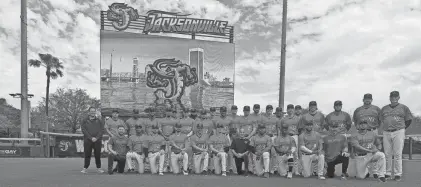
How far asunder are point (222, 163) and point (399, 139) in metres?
4.40

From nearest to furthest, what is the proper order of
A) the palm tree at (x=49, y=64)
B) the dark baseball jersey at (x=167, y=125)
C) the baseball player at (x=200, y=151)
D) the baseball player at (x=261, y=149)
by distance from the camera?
the baseball player at (x=261, y=149), the baseball player at (x=200, y=151), the dark baseball jersey at (x=167, y=125), the palm tree at (x=49, y=64)

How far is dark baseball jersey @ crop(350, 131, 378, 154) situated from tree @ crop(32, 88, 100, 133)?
137 feet

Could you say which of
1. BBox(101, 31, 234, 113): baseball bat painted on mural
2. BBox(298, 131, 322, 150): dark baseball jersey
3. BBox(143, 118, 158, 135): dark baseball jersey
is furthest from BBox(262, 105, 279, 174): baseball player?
BBox(101, 31, 234, 113): baseball bat painted on mural

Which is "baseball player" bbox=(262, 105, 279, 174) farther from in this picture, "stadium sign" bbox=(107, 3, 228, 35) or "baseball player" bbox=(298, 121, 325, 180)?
"stadium sign" bbox=(107, 3, 228, 35)

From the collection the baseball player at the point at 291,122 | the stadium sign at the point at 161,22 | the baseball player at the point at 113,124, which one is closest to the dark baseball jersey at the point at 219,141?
the baseball player at the point at 291,122

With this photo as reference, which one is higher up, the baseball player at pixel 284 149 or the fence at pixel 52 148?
the baseball player at pixel 284 149

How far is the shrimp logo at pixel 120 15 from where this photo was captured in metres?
25.7

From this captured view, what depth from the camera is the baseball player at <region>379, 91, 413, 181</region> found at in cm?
809

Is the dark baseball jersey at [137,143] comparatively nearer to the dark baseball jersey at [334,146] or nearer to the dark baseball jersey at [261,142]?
the dark baseball jersey at [261,142]

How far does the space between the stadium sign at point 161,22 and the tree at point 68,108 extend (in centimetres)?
2263

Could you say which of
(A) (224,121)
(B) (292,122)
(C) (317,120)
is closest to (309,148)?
(C) (317,120)

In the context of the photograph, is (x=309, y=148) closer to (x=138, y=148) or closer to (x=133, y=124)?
(x=138, y=148)

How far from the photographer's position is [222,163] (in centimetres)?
887

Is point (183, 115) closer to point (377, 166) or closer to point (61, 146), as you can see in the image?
point (377, 166)
